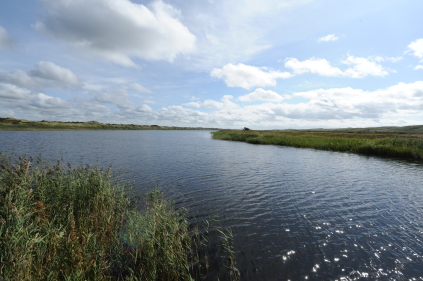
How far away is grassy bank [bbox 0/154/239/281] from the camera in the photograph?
562cm

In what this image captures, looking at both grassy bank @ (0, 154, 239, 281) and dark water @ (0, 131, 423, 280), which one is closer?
grassy bank @ (0, 154, 239, 281)

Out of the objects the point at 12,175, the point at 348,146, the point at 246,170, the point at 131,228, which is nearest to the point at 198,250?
the point at 131,228

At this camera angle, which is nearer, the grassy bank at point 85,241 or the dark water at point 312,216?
the grassy bank at point 85,241

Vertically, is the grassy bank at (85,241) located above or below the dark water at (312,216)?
above

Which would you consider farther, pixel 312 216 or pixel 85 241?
pixel 312 216

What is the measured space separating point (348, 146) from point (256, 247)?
146ft

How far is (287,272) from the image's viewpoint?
24.0 ft

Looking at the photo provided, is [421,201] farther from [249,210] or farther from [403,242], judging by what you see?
[249,210]

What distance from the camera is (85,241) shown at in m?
6.89

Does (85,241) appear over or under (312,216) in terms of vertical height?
over

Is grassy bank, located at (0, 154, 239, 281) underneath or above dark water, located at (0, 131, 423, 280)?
above

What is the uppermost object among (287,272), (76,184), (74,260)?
(76,184)

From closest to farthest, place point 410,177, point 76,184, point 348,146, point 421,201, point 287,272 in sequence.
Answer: point 287,272, point 76,184, point 421,201, point 410,177, point 348,146

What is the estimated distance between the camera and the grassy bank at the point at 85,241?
5625 mm
